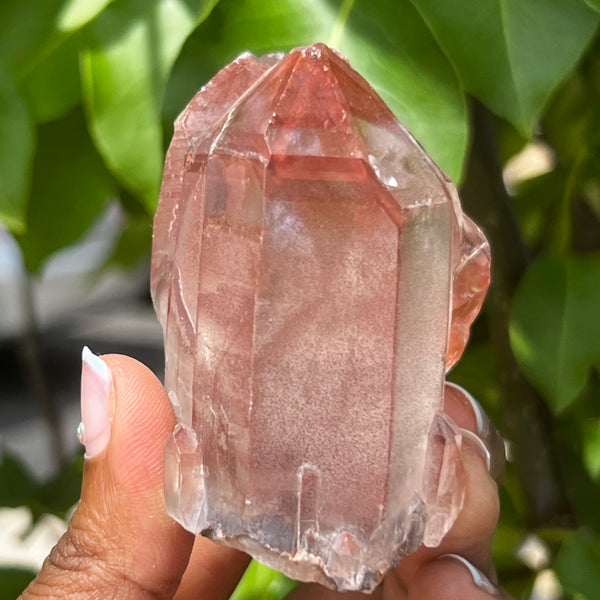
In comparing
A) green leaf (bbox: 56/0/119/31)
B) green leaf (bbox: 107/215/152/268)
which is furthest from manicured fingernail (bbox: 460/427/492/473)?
green leaf (bbox: 107/215/152/268)

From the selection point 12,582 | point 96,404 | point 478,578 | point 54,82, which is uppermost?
point 54,82

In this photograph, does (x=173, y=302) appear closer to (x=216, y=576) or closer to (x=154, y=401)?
(x=154, y=401)

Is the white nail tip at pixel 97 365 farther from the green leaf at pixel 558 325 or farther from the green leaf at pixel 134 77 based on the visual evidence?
the green leaf at pixel 558 325

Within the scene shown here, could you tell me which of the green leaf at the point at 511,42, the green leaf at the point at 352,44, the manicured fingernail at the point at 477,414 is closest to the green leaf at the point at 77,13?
the green leaf at the point at 352,44

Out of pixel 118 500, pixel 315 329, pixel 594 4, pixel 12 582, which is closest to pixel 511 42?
pixel 594 4

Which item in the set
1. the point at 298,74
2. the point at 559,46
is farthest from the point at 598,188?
the point at 298,74

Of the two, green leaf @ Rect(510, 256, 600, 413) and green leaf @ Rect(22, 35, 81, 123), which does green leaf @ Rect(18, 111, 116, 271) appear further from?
green leaf @ Rect(510, 256, 600, 413)

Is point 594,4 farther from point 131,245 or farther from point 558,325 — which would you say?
point 131,245
